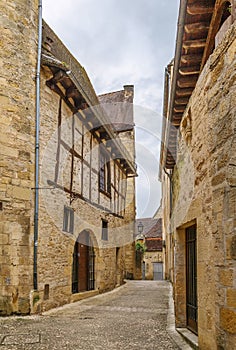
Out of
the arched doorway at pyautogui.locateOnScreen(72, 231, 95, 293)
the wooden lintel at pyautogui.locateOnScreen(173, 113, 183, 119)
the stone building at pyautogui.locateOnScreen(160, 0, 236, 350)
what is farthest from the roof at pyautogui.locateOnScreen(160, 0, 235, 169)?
the arched doorway at pyautogui.locateOnScreen(72, 231, 95, 293)

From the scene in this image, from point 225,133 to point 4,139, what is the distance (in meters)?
5.13

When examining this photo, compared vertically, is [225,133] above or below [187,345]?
above

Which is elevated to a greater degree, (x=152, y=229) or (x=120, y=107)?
(x=120, y=107)

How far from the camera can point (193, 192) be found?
480 centimetres

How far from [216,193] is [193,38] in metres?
2.22

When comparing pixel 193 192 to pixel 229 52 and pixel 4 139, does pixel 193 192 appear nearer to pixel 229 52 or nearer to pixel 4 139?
pixel 229 52

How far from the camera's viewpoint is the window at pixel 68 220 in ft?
30.5

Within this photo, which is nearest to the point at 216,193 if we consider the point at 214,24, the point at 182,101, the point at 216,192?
the point at 216,192

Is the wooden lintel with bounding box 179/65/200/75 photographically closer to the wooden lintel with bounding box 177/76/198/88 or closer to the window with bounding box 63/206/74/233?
the wooden lintel with bounding box 177/76/198/88

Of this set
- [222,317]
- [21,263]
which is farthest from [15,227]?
[222,317]

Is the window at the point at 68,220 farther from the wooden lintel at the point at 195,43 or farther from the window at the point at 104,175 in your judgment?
the wooden lintel at the point at 195,43

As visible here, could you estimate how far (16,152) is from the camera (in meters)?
7.55

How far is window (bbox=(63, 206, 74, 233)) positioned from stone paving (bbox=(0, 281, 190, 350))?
179cm

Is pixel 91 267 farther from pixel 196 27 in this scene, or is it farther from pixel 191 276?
pixel 196 27
